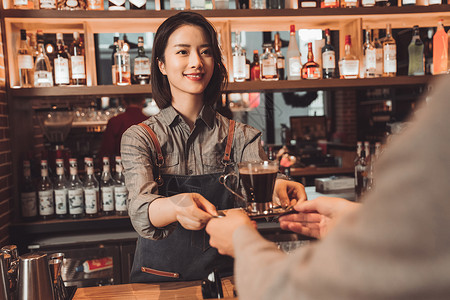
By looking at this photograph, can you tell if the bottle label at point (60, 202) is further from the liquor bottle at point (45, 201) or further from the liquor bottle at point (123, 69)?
the liquor bottle at point (123, 69)

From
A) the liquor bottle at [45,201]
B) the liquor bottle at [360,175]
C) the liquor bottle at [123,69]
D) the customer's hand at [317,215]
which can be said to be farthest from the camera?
the liquor bottle at [360,175]

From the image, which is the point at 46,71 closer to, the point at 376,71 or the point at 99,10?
the point at 99,10

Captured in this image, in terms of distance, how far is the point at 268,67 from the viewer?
2646mm

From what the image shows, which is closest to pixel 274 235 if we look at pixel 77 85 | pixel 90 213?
pixel 90 213

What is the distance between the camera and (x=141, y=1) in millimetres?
2533

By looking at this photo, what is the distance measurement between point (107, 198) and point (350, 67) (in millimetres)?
1775

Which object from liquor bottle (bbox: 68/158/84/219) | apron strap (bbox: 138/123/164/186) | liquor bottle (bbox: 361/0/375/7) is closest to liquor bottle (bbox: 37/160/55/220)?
liquor bottle (bbox: 68/158/84/219)

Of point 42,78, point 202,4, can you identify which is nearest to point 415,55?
point 202,4

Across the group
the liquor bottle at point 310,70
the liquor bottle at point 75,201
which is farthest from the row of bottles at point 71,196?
the liquor bottle at point 310,70

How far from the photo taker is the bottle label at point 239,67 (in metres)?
2.63

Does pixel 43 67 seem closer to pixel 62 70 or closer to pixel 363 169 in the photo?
pixel 62 70

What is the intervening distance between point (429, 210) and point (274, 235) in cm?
214

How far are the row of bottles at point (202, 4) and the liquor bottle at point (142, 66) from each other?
271 mm

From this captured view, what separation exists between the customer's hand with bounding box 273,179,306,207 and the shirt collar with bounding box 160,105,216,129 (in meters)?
0.49
